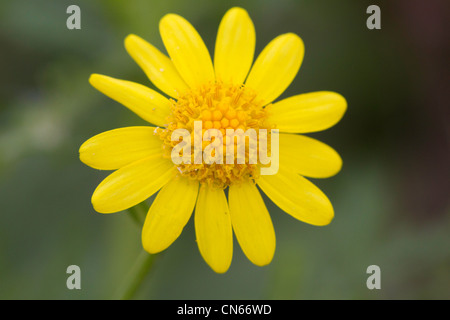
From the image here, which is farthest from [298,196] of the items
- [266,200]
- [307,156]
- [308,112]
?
[266,200]

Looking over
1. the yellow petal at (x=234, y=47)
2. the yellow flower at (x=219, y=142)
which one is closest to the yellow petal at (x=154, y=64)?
the yellow flower at (x=219, y=142)

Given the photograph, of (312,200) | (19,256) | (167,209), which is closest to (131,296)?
(167,209)

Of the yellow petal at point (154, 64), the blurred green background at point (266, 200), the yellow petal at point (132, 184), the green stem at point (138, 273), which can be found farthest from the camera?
the blurred green background at point (266, 200)

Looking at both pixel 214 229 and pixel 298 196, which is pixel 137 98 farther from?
pixel 298 196

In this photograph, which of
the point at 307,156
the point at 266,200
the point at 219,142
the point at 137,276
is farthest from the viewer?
the point at 266,200

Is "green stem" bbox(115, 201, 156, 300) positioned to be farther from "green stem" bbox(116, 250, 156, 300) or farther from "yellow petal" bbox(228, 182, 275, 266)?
"yellow petal" bbox(228, 182, 275, 266)

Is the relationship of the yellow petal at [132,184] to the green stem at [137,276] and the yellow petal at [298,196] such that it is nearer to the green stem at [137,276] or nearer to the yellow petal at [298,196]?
the green stem at [137,276]

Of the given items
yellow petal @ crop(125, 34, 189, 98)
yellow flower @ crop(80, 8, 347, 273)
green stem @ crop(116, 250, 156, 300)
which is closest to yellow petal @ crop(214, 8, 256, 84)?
yellow flower @ crop(80, 8, 347, 273)
